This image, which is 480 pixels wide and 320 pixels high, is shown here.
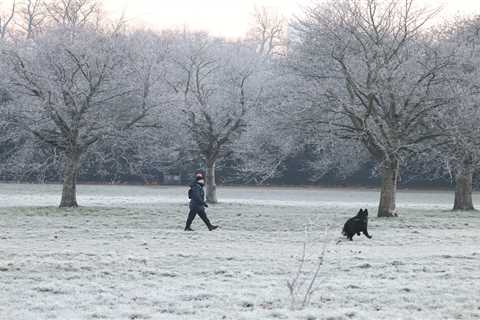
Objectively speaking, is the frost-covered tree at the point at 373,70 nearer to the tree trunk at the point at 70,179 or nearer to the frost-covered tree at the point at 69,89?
the frost-covered tree at the point at 69,89

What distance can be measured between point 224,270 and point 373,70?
631 inches

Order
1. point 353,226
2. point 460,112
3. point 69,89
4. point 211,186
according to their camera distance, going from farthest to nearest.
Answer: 1. point 211,186
2. point 69,89
3. point 460,112
4. point 353,226

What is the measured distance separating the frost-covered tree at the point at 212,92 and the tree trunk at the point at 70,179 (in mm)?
7142

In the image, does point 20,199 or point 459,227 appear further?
point 20,199

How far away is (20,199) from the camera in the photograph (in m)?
39.9

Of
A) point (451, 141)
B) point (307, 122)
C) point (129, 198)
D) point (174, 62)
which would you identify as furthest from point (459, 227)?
point (129, 198)

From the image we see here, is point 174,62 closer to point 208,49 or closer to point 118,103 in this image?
point 208,49

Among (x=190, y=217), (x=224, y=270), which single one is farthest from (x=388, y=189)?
(x=224, y=270)

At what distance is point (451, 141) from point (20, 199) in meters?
23.0

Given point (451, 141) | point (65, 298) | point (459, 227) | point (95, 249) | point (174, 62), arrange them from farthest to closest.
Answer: point (174, 62) → point (451, 141) → point (459, 227) → point (95, 249) → point (65, 298)

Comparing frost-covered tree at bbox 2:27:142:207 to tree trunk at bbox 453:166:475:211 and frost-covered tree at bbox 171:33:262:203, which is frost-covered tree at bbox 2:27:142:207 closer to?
frost-covered tree at bbox 171:33:262:203

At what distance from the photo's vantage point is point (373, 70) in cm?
2792

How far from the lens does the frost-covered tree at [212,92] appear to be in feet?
125

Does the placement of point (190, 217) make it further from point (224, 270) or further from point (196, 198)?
point (224, 270)
